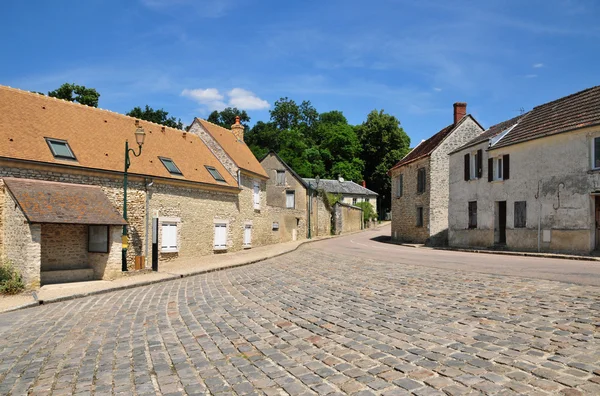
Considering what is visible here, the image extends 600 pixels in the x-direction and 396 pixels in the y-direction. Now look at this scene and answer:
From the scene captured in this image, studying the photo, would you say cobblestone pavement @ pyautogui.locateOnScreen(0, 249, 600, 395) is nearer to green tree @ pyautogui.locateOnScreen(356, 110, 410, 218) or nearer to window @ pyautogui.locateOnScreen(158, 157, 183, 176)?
window @ pyautogui.locateOnScreen(158, 157, 183, 176)

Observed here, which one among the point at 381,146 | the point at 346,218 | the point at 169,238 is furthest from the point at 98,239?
the point at 381,146

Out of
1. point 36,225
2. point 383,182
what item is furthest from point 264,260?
point 383,182

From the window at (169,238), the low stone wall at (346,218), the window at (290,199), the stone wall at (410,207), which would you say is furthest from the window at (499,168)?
the low stone wall at (346,218)

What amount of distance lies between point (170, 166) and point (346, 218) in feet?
95.0

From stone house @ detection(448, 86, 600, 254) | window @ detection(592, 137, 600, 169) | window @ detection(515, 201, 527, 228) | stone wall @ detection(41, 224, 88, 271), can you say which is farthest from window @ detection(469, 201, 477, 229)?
stone wall @ detection(41, 224, 88, 271)

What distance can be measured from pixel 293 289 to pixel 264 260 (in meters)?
10.0

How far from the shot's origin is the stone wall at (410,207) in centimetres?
3084

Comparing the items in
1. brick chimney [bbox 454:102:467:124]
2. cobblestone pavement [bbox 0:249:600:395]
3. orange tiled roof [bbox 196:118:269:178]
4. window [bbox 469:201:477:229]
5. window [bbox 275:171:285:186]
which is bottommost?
cobblestone pavement [bbox 0:249:600:395]

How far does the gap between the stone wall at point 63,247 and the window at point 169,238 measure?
14.1ft

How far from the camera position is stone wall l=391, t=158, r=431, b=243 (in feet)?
101

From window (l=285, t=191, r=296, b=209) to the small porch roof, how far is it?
23269 mm

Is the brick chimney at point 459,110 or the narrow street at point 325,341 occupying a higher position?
the brick chimney at point 459,110

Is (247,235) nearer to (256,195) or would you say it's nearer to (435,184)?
(256,195)

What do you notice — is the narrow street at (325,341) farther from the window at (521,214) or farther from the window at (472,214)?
the window at (472,214)
